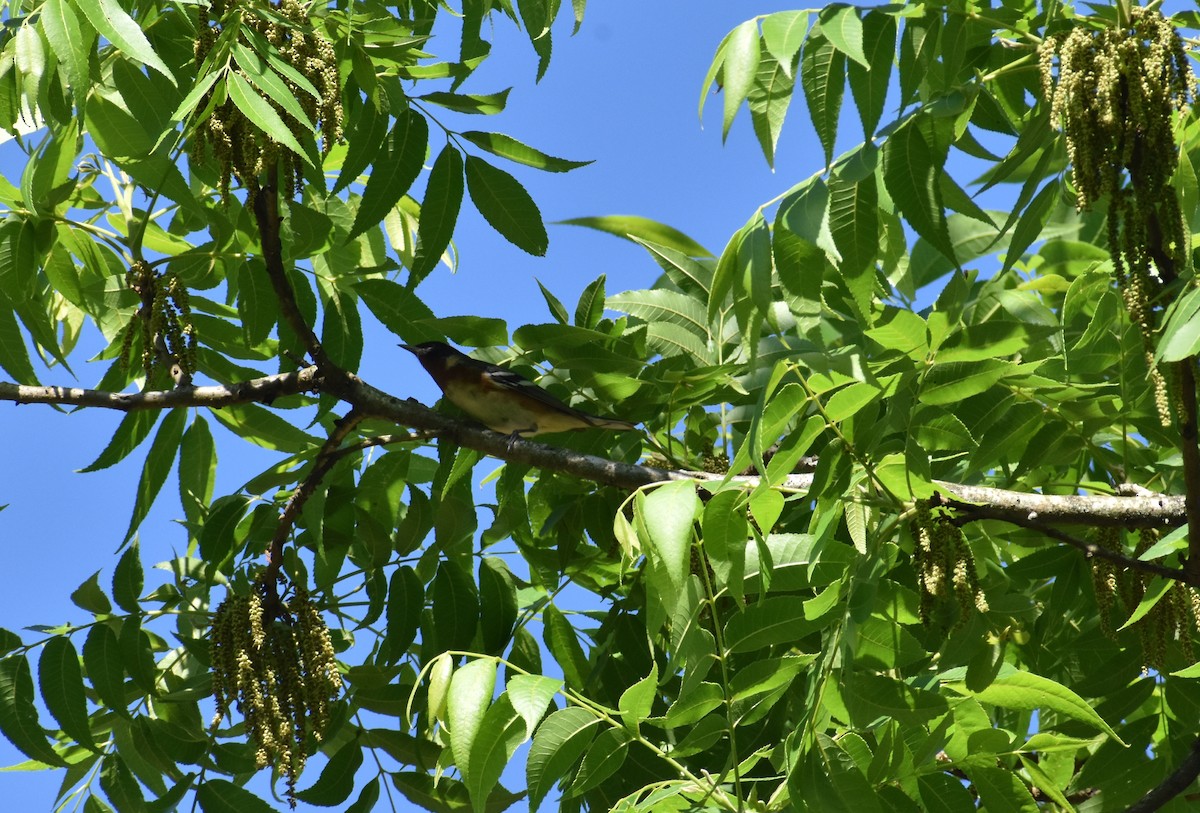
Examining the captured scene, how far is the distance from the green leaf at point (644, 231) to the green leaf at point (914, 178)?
1.17 m

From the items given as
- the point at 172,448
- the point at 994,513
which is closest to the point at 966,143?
the point at 994,513

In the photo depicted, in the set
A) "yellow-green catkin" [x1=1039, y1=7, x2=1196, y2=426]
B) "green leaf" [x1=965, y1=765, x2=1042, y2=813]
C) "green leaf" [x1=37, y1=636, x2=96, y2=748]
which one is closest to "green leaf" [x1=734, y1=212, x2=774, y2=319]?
"yellow-green catkin" [x1=1039, y1=7, x2=1196, y2=426]

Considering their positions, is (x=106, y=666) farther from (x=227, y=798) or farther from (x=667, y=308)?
(x=667, y=308)

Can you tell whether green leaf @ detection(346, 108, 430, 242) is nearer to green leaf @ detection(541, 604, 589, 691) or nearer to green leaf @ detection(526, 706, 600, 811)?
green leaf @ detection(541, 604, 589, 691)

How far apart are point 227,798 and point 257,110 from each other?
2.35m

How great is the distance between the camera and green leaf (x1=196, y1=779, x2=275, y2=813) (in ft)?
13.3

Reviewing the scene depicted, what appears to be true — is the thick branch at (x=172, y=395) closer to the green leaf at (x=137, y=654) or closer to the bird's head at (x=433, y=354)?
the green leaf at (x=137, y=654)

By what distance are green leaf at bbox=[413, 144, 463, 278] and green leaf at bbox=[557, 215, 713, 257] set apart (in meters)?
0.41

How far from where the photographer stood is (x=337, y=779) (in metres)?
4.14

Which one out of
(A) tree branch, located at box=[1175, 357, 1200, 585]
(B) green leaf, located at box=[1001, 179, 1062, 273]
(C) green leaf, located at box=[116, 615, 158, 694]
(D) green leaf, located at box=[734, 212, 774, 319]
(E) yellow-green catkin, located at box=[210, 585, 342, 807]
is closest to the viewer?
(A) tree branch, located at box=[1175, 357, 1200, 585]

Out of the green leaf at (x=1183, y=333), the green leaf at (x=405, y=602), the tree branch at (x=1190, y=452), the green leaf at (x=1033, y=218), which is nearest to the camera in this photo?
the green leaf at (x=1183, y=333)

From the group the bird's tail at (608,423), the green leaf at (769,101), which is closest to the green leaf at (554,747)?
the bird's tail at (608,423)

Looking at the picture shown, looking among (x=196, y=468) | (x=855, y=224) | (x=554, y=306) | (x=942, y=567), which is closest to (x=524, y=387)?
(x=554, y=306)

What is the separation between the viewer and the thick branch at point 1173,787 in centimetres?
304
